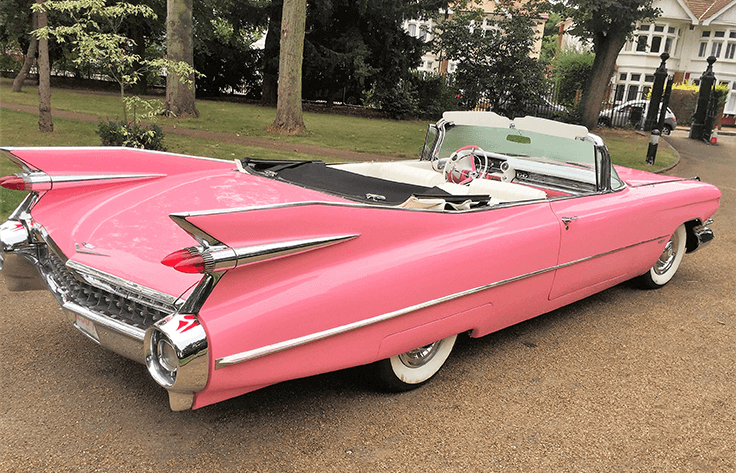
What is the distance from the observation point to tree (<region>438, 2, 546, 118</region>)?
23188 millimetres

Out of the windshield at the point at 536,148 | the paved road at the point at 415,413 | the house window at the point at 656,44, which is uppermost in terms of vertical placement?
the house window at the point at 656,44

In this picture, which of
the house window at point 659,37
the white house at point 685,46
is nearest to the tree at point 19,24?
the white house at point 685,46

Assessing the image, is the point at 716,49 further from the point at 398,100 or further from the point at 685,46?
the point at 398,100

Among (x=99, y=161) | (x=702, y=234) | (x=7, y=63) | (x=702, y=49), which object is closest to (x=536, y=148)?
(x=702, y=234)

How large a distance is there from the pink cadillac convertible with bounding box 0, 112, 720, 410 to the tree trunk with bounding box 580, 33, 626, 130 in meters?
17.0

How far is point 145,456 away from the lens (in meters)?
2.47

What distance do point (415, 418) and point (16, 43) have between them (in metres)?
33.1

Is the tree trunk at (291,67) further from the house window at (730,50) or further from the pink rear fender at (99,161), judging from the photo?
the house window at (730,50)

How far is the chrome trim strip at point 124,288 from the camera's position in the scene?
242 centimetres

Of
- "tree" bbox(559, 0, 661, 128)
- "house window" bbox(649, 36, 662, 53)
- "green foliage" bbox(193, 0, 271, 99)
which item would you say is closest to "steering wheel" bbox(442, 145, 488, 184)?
"tree" bbox(559, 0, 661, 128)

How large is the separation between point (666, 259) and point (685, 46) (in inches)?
1551

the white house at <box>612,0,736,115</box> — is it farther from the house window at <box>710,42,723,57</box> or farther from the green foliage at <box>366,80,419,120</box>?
the green foliage at <box>366,80,419,120</box>

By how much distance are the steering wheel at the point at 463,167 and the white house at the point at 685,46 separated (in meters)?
35.3

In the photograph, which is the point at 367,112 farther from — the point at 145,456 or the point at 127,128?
the point at 145,456
